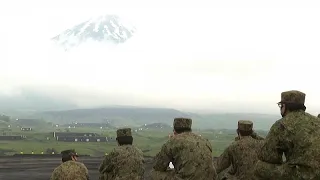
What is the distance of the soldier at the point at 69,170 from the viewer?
34.1 ft

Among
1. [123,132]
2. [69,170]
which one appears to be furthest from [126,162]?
[69,170]

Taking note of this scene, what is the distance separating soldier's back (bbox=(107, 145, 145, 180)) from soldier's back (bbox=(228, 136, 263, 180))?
258 cm

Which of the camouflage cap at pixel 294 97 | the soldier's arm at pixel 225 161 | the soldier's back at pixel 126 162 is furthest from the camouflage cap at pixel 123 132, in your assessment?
the camouflage cap at pixel 294 97

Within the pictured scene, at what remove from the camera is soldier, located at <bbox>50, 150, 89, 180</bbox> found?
10.4 m

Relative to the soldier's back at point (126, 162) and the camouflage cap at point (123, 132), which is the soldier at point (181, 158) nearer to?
the soldier's back at point (126, 162)

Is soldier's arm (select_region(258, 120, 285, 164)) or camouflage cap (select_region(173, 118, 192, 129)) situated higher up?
camouflage cap (select_region(173, 118, 192, 129))

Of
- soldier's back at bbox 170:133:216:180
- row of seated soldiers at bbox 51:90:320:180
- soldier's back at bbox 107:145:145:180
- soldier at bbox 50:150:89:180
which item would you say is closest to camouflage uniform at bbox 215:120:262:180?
row of seated soldiers at bbox 51:90:320:180

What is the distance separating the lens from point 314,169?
5.70m

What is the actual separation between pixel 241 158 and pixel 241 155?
0.08 meters

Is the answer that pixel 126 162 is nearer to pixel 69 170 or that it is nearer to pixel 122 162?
pixel 122 162

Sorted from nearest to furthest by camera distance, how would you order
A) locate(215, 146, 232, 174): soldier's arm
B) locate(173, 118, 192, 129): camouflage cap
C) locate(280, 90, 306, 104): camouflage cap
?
1. locate(280, 90, 306, 104): camouflage cap
2. locate(173, 118, 192, 129): camouflage cap
3. locate(215, 146, 232, 174): soldier's arm

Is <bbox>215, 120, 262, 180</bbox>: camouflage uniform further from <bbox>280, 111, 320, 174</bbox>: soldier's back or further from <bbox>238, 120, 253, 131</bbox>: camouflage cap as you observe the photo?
<bbox>280, 111, 320, 174</bbox>: soldier's back

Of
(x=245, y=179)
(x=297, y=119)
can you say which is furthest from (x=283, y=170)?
(x=245, y=179)

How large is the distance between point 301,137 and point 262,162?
2.28ft
